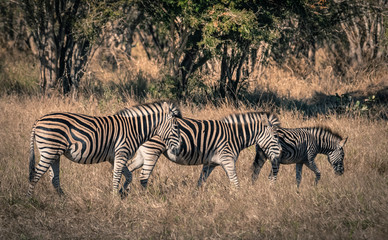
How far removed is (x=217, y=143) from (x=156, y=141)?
0.87m

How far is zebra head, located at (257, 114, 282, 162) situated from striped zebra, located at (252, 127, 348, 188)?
0.06 metres

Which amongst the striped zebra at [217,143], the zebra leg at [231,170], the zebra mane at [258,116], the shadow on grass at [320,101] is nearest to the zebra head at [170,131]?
the striped zebra at [217,143]

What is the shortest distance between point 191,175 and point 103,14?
590 cm

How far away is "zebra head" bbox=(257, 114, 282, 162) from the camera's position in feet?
23.4

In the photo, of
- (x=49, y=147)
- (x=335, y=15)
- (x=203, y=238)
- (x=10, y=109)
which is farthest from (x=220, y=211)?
(x=335, y=15)

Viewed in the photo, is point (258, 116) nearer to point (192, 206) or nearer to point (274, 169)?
point (274, 169)

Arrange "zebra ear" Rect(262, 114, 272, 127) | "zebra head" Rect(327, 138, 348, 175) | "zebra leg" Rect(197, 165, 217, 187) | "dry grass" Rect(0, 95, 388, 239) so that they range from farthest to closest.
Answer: "zebra head" Rect(327, 138, 348, 175)
"zebra ear" Rect(262, 114, 272, 127)
"zebra leg" Rect(197, 165, 217, 187)
"dry grass" Rect(0, 95, 388, 239)

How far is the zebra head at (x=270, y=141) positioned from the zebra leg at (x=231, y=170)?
596 millimetres

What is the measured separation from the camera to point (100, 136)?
6582mm

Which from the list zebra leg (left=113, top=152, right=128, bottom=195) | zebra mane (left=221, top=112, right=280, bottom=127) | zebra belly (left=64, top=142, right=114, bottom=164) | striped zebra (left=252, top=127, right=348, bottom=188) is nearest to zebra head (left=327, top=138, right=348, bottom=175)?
striped zebra (left=252, top=127, right=348, bottom=188)

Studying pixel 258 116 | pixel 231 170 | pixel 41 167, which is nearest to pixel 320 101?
pixel 258 116

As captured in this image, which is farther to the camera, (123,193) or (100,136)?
(123,193)

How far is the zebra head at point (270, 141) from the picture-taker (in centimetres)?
712

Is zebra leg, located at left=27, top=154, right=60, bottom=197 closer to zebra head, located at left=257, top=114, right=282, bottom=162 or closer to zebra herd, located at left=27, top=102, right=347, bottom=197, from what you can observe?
zebra herd, located at left=27, top=102, right=347, bottom=197
